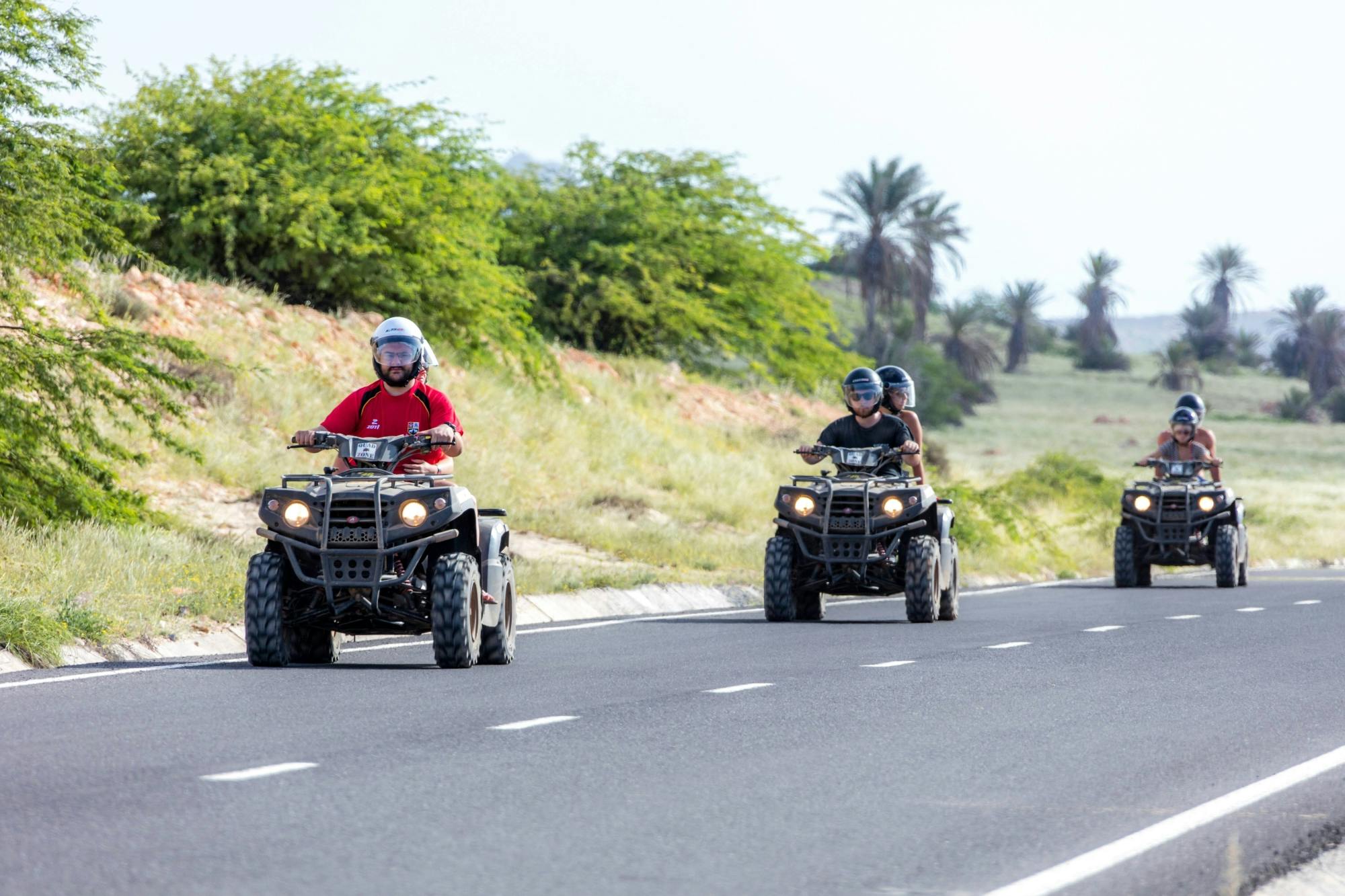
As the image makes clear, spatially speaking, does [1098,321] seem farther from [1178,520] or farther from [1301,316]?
[1178,520]

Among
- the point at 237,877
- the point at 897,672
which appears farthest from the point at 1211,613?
the point at 237,877

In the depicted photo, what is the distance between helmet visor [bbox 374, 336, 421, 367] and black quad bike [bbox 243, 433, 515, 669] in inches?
18.4

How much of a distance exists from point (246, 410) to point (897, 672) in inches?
736

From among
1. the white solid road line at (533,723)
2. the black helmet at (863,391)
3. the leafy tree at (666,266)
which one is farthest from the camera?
the leafy tree at (666,266)

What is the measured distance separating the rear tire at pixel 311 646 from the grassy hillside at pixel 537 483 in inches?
58.1

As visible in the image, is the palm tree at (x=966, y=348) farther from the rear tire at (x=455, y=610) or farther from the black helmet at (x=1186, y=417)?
the rear tire at (x=455, y=610)

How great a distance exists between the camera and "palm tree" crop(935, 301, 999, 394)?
11006cm

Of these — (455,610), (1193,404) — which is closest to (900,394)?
(455,610)

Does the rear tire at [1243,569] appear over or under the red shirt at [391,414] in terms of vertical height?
under

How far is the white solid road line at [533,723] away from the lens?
969cm

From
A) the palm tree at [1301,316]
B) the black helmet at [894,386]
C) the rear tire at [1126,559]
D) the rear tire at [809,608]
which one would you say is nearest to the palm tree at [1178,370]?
the palm tree at [1301,316]

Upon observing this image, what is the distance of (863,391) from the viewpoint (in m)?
17.7

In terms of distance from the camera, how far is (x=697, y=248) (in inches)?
1790

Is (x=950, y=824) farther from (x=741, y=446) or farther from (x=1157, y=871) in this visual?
(x=741, y=446)
